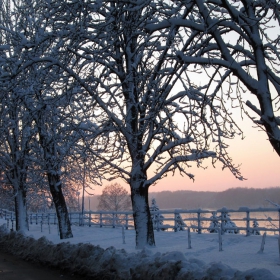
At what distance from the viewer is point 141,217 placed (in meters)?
14.3

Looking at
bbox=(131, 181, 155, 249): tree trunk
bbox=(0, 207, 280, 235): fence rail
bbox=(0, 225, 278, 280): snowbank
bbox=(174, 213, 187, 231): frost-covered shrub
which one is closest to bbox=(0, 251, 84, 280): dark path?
bbox=(0, 225, 278, 280): snowbank

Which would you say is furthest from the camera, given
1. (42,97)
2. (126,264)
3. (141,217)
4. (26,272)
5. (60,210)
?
(60,210)

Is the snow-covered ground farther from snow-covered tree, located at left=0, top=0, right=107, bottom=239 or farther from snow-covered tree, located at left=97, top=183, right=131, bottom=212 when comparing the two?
snow-covered tree, located at left=97, top=183, right=131, bottom=212

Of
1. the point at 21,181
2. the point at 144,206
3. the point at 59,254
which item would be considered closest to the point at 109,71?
the point at 144,206

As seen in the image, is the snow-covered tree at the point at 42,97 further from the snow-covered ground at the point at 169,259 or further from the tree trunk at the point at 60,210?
the snow-covered ground at the point at 169,259

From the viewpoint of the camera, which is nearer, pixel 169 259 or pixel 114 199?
pixel 169 259

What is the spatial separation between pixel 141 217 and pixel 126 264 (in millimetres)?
3819

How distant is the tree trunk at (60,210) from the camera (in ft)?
68.5

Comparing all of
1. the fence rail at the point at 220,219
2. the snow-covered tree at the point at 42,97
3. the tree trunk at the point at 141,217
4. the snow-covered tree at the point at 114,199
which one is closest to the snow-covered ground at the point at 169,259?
the fence rail at the point at 220,219

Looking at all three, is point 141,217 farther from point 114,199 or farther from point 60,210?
point 114,199

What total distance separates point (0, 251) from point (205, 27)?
14.1 meters

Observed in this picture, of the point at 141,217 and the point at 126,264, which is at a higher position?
the point at 141,217

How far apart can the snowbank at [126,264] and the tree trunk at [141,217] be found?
219 centimetres

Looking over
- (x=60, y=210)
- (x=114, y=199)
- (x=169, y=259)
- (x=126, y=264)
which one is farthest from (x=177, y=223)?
(x=114, y=199)
